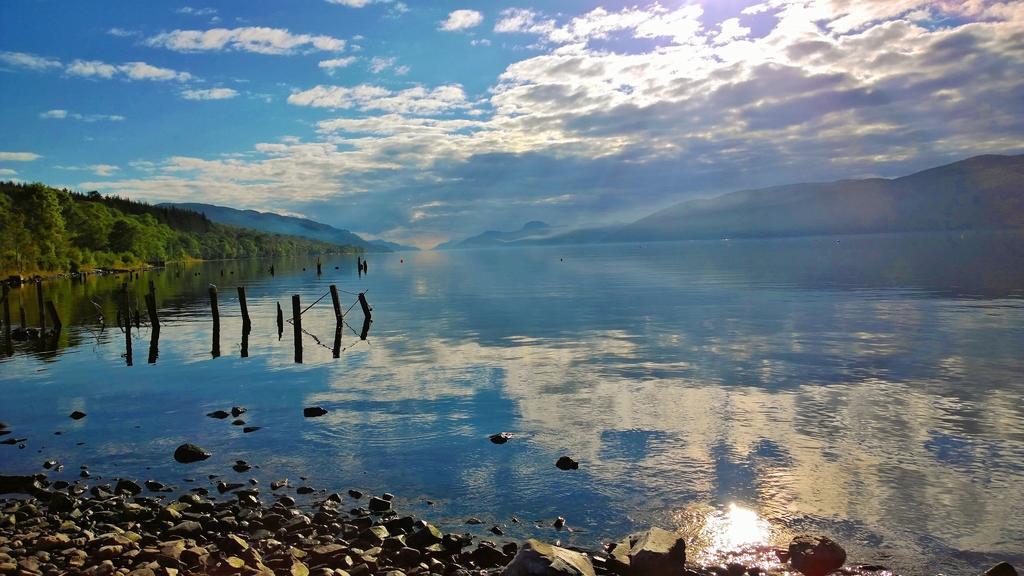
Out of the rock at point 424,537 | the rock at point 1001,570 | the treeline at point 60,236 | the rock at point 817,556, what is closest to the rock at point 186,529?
the rock at point 424,537

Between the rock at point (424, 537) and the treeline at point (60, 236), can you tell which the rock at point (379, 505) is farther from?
the treeline at point (60, 236)

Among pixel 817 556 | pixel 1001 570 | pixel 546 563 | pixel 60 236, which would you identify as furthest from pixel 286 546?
pixel 60 236

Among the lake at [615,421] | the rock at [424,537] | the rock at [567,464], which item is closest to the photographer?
the rock at [424,537]

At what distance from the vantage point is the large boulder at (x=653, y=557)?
11.6m

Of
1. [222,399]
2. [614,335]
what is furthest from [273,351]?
[614,335]

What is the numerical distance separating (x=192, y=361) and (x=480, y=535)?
1235 inches

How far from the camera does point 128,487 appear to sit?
1695 cm

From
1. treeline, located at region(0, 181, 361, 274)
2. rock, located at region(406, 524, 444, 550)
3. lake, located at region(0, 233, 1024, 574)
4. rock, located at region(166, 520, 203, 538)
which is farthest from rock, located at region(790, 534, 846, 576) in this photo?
treeline, located at region(0, 181, 361, 274)

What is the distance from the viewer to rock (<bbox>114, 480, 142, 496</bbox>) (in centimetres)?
1681

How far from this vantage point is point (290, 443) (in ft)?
69.6

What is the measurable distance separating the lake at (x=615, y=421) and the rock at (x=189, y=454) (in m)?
0.40

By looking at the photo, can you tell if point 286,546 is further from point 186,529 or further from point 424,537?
point 424,537

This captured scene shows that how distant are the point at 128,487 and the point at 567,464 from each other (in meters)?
11.9

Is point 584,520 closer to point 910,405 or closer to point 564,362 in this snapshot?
point 910,405
